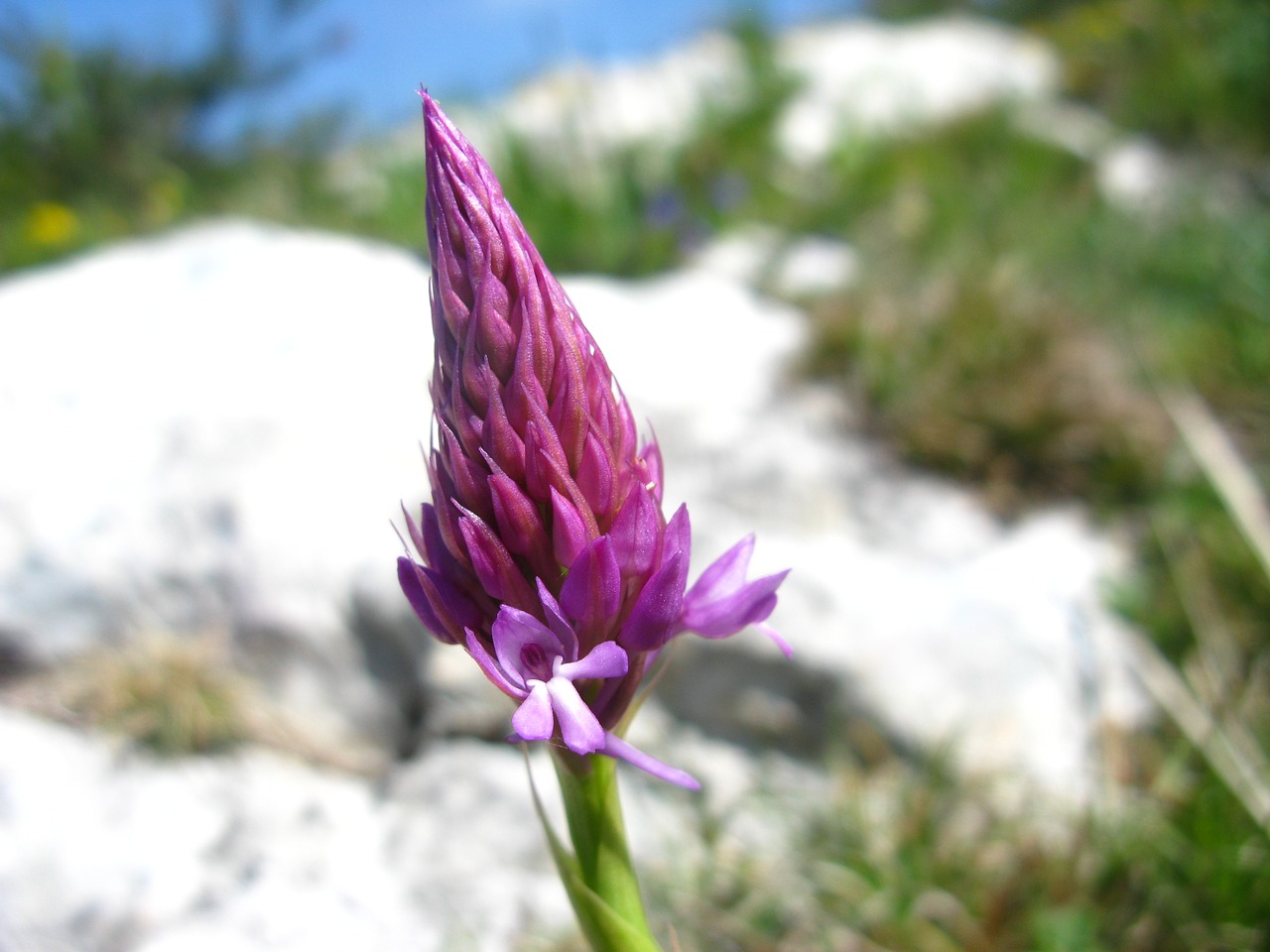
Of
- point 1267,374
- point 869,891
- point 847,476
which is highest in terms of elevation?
point 1267,374

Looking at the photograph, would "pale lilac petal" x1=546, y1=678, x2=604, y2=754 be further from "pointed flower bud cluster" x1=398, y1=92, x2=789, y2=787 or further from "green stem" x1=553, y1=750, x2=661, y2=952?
"green stem" x1=553, y1=750, x2=661, y2=952

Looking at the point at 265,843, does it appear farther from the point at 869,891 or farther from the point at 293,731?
the point at 869,891

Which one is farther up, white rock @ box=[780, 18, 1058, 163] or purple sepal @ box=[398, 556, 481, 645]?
white rock @ box=[780, 18, 1058, 163]

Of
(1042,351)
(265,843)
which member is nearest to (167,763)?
(265,843)

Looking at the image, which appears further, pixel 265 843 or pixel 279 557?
pixel 279 557

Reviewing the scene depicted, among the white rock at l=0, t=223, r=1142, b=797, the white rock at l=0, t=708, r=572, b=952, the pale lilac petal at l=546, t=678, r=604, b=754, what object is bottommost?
the white rock at l=0, t=708, r=572, b=952

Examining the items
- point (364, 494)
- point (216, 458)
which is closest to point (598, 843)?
point (364, 494)

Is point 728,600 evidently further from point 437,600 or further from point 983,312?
point 983,312

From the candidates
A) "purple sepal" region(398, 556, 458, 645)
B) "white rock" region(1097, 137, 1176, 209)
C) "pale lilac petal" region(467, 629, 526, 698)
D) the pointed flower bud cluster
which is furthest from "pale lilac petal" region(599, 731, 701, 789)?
"white rock" region(1097, 137, 1176, 209)
